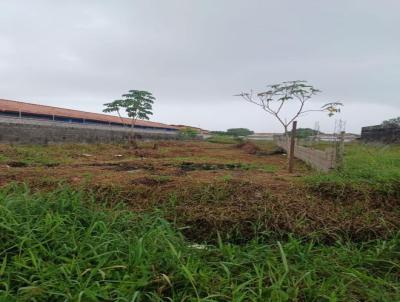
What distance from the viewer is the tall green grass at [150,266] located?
1.70 meters

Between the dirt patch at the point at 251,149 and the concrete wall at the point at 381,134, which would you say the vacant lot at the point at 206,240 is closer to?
the concrete wall at the point at 381,134

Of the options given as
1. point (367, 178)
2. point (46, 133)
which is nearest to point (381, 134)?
point (367, 178)

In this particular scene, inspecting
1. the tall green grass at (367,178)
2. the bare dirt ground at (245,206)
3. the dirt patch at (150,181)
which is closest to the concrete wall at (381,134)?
the tall green grass at (367,178)

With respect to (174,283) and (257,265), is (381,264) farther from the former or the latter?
(174,283)

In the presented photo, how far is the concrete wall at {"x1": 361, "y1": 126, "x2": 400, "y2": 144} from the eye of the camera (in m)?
10.7

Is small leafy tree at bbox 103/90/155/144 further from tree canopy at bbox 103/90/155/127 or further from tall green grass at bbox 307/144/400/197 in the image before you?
tall green grass at bbox 307/144/400/197

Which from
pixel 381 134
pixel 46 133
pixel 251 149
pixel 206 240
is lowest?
pixel 206 240

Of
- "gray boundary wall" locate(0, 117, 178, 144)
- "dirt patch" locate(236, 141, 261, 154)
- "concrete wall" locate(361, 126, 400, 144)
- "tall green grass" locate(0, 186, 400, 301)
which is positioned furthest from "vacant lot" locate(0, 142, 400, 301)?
"dirt patch" locate(236, 141, 261, 154)

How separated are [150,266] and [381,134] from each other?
1258 centimetres

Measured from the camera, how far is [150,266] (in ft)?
6.18

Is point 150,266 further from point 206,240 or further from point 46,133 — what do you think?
point 46,133

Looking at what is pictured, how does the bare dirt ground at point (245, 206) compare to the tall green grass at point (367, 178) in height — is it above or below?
below

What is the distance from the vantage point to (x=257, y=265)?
209cm

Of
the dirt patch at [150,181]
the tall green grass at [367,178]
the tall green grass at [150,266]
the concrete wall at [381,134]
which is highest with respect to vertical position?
the concrete wall at [381,134]
